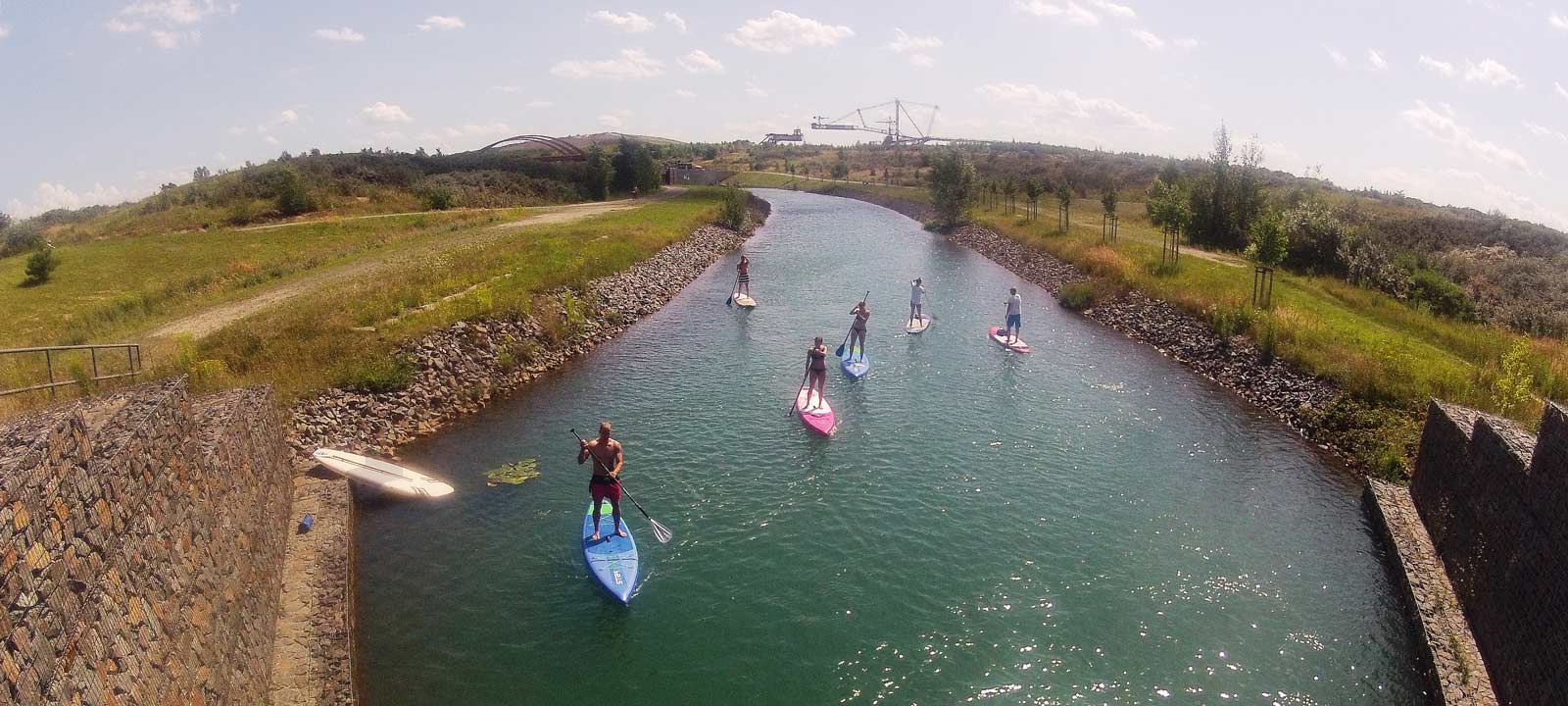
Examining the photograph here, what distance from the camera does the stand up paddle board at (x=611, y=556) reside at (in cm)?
1534

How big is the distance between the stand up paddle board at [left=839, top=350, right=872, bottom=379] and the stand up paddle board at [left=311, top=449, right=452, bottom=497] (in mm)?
14760

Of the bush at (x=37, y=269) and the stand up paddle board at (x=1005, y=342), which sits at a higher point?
the bush at (x=37, y=269)

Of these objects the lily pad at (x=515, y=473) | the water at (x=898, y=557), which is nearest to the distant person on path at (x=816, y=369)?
the water at (x=898, y=557)

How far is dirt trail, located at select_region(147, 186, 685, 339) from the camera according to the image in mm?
28219

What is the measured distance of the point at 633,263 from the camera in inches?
1873

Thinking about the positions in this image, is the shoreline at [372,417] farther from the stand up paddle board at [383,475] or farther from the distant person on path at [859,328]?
the distant person on path at [859,328]

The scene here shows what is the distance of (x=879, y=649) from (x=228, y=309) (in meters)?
29.8

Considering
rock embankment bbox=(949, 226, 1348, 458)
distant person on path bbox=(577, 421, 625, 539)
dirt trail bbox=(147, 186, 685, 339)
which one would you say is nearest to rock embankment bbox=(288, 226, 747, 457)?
dirt trail bbox=(147, 186, 685, 339)

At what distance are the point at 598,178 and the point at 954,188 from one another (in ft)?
126

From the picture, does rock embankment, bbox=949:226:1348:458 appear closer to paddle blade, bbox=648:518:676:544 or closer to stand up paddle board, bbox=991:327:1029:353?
stand up paddle board, bbox=991:327:1029:353

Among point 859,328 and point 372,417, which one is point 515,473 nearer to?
point 372,417

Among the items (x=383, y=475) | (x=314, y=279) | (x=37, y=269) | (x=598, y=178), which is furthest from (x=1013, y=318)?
(x=598, y=178)

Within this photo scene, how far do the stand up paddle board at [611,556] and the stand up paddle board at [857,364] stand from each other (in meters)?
13.3

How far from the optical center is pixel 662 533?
17.4 metres
